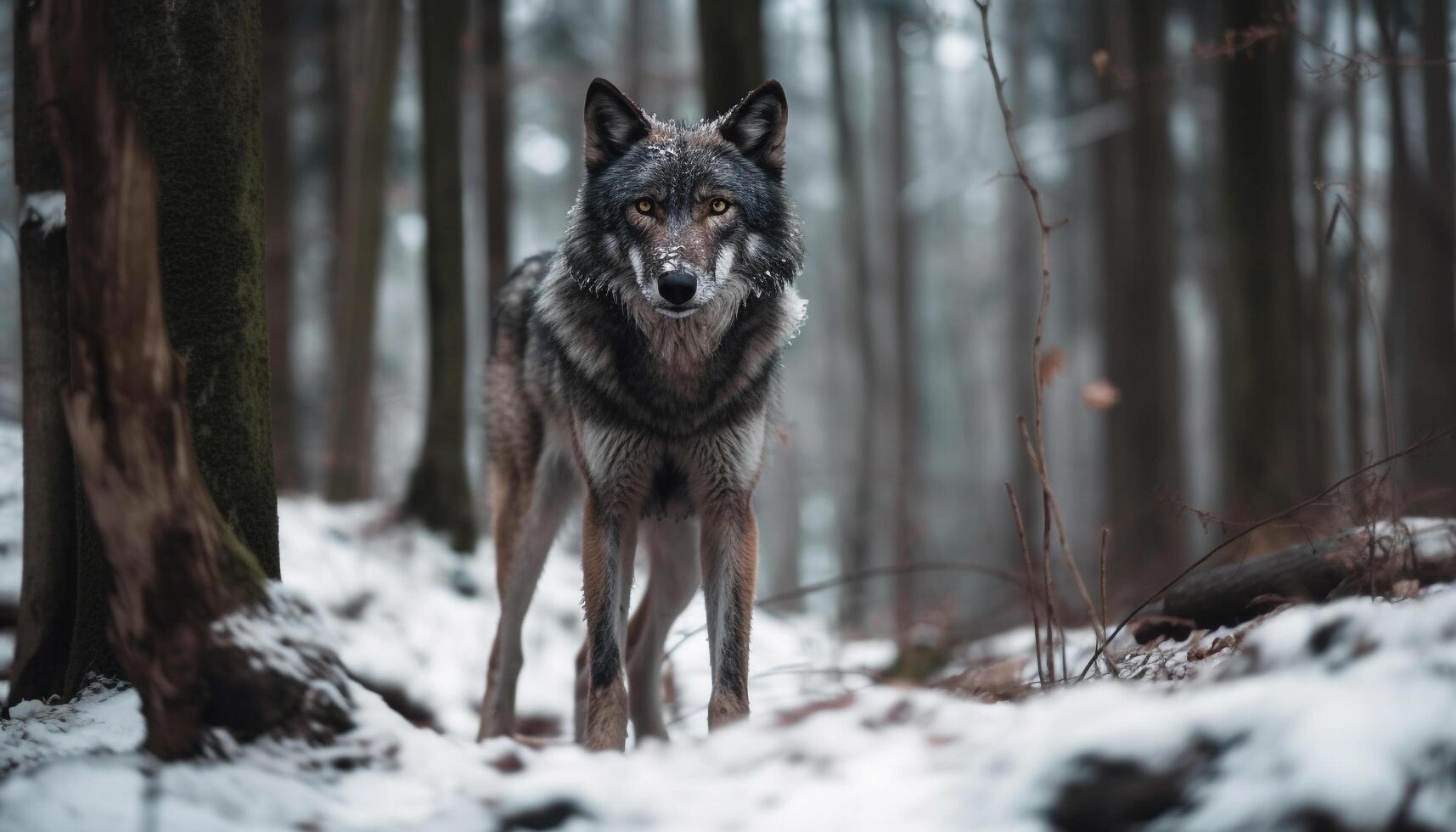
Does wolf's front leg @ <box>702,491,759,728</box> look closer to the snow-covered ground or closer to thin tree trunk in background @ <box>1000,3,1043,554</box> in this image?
the snow-covered ground

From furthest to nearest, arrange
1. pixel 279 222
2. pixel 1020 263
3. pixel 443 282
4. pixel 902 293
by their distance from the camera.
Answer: pixel 1020 263
pixel 902 293
pixel 279 222
pixel 443 282

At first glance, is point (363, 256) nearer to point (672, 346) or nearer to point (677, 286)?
point (672, 346)

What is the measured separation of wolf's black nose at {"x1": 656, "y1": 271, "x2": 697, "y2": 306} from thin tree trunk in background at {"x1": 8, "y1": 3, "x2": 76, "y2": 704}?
220cm

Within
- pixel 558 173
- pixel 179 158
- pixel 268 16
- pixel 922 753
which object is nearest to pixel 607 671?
pixel 922 753

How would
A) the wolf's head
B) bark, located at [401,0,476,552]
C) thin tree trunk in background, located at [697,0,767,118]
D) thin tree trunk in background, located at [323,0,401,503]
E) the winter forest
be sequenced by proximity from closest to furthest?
1. the winter forest
2. the wolf's head
3. thin tree trunk in background, located at [697,0,767,118]
4. bark, located at [401,0,476,552]
5. thin tree trunk in background, located at [323,0,401,503]

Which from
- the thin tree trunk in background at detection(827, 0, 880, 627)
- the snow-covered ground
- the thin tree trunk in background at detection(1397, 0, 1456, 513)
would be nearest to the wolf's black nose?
the snow-covered ground

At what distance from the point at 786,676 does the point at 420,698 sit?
2.38 metres

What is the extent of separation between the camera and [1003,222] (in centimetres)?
3191

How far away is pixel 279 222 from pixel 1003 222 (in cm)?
2467

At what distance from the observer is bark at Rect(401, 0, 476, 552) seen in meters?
8.19

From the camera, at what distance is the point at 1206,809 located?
200 cm

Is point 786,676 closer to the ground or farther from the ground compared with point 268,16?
closer to the ground

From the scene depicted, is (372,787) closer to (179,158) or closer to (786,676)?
(179,158)

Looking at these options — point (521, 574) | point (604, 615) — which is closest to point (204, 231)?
point (604, 615)
